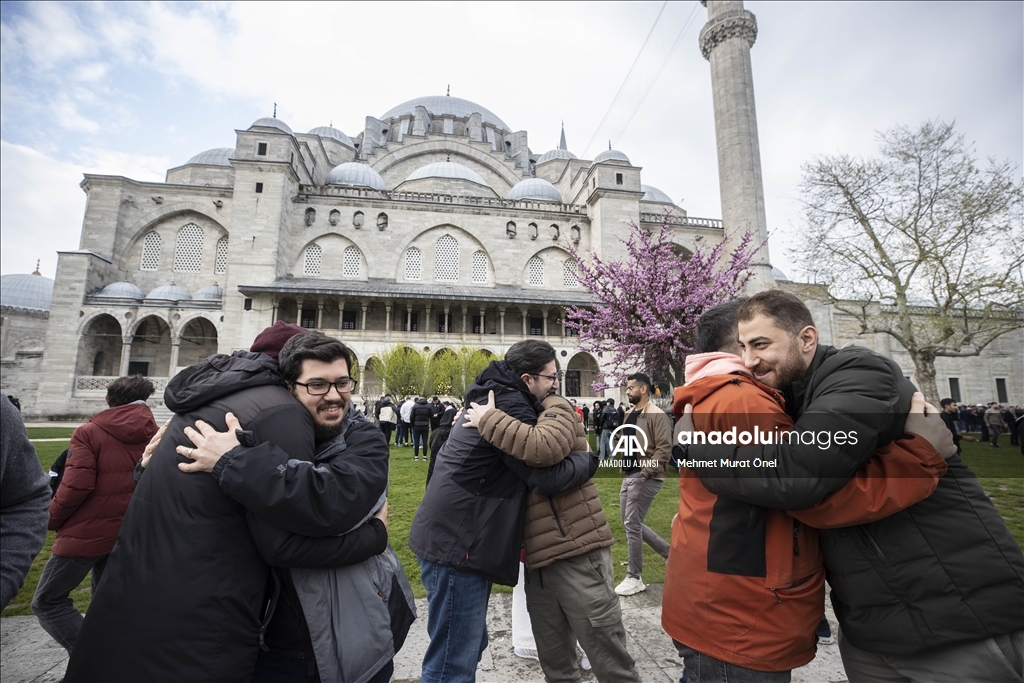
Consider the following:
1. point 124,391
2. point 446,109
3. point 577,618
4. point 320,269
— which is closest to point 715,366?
point 577,618

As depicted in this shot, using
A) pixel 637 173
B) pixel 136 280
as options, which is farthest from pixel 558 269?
pixel 136 280

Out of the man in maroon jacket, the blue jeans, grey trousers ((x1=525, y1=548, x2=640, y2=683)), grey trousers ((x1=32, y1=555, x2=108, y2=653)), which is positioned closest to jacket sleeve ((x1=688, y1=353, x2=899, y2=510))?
grey trousers ((x1=525, y1=548, x2=640, y2=683))

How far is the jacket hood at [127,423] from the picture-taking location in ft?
10.6

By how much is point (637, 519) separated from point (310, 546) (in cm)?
342

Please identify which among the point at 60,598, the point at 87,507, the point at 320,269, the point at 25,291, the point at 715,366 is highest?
the point at 25,291

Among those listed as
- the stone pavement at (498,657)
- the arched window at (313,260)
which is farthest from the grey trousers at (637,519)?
the arched window at (313,260)

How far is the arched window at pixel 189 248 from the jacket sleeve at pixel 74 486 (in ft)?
106

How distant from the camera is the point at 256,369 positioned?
1.79 metres

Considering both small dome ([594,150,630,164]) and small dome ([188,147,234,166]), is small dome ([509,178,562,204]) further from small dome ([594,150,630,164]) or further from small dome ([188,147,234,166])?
small dome ([188,147,234,166])

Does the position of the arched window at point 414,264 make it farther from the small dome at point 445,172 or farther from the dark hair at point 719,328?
the dark hair at point 719,328

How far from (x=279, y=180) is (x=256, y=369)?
30.3 metres

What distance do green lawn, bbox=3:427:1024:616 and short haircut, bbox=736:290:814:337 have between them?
355cm

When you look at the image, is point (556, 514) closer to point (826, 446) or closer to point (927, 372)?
point (826, 446)

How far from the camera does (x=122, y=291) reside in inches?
1043
